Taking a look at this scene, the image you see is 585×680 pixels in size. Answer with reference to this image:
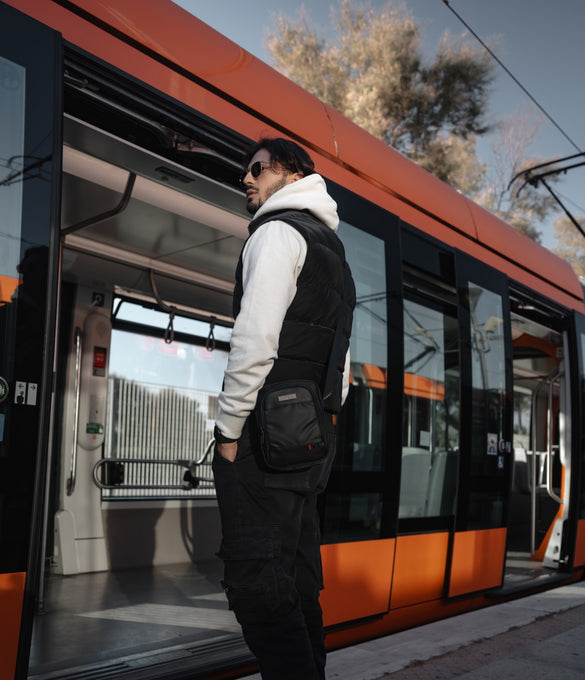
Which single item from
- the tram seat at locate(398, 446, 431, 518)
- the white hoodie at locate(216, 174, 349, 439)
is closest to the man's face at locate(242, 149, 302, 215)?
the white hoodie at locate(216, 174, 349, 439)

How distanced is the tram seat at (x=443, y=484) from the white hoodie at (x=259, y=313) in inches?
104

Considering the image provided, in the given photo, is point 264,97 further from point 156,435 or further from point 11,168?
point 156,435

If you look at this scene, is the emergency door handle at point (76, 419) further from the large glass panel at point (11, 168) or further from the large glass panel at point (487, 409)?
the large glass panel at point (11, 168)

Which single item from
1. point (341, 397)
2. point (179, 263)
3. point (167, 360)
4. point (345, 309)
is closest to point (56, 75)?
point (345, 309)

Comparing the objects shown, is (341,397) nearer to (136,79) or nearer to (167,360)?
(136,79)

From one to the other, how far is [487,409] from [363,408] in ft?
5.08

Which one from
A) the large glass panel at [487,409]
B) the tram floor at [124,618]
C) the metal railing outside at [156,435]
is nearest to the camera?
the tram floor at [124,618]

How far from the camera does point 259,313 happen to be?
196 centimetres

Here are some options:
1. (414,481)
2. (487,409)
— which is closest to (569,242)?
(487,409)

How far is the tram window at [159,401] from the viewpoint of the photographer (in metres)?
6.68

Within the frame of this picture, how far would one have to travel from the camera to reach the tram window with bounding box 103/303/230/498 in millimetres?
6680

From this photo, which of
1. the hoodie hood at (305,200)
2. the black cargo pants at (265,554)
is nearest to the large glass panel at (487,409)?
the hoodie hood at (305,200)

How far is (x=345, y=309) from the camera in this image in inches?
89.9

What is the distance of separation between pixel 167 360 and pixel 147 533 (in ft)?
5.37
